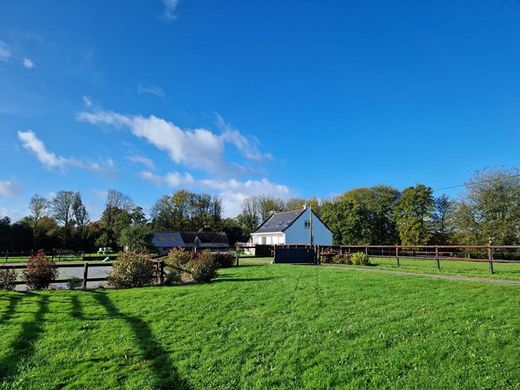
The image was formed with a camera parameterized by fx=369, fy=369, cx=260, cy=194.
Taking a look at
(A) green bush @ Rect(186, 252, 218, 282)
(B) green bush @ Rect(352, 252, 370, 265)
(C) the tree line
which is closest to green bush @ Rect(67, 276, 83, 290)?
(A) green bush @ Rect(186, 252, 218, 282)

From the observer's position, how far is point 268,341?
20.8ft

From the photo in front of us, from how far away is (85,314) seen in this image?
841cm

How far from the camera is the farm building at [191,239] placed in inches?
2514

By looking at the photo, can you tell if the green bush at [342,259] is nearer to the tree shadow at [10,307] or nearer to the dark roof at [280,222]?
the tree shadow at [10,307]

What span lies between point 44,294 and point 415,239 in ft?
154

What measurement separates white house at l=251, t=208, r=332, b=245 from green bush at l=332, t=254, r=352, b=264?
82.9 ft

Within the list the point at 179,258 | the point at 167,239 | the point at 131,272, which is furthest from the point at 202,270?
the point at 167,239

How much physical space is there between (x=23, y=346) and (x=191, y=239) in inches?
2459

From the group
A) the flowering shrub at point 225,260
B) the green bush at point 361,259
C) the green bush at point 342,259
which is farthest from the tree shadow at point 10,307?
the green bush at point 342,259

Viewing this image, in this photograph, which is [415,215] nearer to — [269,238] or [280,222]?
[280,222]

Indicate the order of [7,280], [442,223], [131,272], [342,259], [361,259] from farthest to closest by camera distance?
1. [442,223]
2. [342,259]
3. [361,259]
4. [131,272]
5. [7,280]

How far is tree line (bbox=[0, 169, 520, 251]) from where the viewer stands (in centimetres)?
3928

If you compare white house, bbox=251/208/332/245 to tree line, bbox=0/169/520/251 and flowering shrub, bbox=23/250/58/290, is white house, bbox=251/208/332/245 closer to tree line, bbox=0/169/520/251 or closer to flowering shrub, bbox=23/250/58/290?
tree line, bbox=0/169/520/251

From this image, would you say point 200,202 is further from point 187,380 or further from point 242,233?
point 187,380
